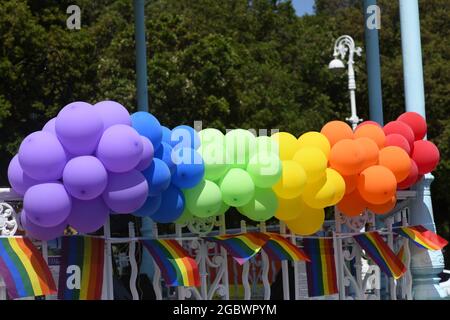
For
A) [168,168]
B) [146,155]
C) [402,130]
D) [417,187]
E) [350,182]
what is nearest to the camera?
[146,155]

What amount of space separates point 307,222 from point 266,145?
1.08 metres

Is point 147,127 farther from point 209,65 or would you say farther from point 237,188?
point 209,65

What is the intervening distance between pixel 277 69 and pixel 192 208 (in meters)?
17.7

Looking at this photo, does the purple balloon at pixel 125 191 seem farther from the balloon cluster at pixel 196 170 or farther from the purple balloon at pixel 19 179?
the purple balloon at pixel 19 179

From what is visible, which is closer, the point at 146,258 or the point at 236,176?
the point at 236,176

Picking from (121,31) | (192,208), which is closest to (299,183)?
(192,208)

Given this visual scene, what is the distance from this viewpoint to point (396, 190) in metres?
11.1

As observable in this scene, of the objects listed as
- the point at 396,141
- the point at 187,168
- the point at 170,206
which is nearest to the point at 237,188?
the point at 187,168

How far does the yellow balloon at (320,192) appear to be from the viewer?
32.6ft

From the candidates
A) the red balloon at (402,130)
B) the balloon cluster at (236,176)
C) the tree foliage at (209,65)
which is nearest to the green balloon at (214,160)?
the balloon cluster at (236,176)

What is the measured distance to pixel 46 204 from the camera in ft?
26.7

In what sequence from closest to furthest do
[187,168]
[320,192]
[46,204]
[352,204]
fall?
[46,204], [187,168], [320,192], [352,204]

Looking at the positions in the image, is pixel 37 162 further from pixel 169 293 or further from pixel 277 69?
pixel 277 69

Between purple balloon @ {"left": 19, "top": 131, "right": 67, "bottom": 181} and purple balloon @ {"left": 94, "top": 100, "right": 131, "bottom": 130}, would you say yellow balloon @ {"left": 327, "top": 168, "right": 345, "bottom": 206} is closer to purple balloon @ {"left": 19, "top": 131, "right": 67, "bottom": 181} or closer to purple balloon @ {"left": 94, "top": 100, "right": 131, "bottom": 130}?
purple balloon @ {"left": 94, "top": 100, "right": 131, "bottom": 130}
